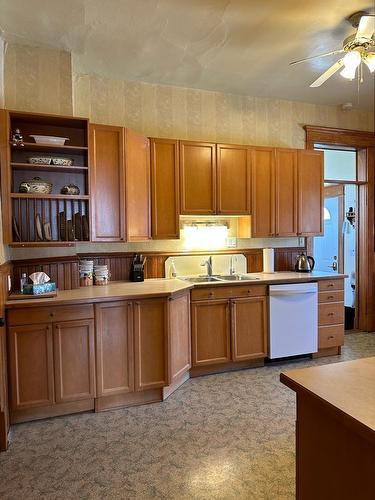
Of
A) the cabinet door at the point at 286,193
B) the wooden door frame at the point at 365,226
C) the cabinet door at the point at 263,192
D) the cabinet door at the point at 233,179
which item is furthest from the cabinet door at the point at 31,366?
the wooden door frame at the point at 365,226

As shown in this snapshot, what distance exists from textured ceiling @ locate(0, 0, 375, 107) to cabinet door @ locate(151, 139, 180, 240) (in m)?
0.79

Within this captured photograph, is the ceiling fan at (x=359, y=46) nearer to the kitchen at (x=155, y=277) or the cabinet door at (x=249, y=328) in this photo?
the kitchen at (x=155, y=277)

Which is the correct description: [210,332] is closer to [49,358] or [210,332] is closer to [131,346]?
[131,346]

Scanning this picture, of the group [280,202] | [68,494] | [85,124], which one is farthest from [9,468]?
[280,202]

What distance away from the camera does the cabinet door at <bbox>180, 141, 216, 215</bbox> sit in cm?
362

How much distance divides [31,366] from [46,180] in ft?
5.31

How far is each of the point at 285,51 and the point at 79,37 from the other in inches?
71.8

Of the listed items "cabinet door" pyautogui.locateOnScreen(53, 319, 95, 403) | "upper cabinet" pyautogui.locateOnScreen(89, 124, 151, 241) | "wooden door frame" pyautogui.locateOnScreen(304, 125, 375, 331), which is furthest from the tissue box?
"wooden door frame" pyautogui.locateOnScreen(304, 125, 375, 331)

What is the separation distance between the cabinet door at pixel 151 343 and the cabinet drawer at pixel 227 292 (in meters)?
0.53

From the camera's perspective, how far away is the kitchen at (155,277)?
2342 mm

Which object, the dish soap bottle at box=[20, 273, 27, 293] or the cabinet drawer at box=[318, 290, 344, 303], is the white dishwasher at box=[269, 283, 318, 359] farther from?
the dish soap bottle at box=[20, 273, 27, 293]

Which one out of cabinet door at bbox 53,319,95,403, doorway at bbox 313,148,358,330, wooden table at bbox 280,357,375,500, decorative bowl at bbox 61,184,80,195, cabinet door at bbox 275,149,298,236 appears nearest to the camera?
wooden table at bbox 280,357,375,500

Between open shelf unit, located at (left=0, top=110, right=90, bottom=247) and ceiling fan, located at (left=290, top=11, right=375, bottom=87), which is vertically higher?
ceiling fan, located at (left=290, top=11, right=375, bottom=87)

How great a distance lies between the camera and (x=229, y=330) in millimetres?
3463
